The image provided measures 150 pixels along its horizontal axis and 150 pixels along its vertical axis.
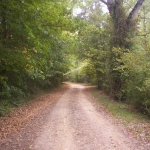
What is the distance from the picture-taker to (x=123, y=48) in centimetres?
1703

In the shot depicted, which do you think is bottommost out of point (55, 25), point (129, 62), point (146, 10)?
point (129, 62)

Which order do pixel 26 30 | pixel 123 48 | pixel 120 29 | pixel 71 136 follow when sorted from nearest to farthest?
pixel 26 30 → pixel 71 136 → pixel 123 48 → pixel 120 29

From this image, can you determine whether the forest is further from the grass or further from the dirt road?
the dirt road

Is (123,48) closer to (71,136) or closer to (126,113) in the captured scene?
(126,113)

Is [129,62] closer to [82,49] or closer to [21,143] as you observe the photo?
[21,143]

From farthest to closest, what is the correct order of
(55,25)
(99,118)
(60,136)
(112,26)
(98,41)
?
1. (98,41)
2. (112,26)
3. (99,118)
4. (55,25)
5. (60,136)

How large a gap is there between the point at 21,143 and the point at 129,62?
890cm

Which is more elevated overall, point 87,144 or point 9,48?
point 9,48

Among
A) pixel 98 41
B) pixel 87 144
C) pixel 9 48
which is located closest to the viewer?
pixel 87 144

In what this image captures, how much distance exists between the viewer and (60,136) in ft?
26.0

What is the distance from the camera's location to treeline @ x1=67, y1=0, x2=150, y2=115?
1303 centimetres

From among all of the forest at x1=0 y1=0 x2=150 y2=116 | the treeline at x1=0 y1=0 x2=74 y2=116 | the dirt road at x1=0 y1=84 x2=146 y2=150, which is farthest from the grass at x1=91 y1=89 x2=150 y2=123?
the treeline at x1=0 y1=0 x2=74 y2=116

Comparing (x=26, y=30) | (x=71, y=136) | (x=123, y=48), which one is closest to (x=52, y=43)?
(x=26, y=30)

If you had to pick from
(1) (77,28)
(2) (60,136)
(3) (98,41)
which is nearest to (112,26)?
(3) (98,41)
